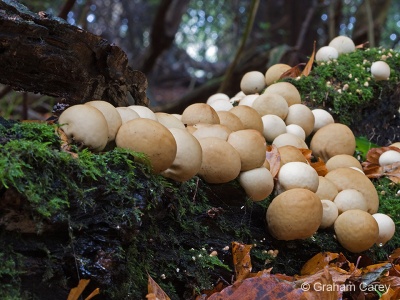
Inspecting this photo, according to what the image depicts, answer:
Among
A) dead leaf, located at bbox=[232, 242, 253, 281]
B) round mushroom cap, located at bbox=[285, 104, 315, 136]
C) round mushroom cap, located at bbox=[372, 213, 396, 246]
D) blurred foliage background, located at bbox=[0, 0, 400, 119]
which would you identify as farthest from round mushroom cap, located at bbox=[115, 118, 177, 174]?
blurred foliage background, located at bbox=[0, 0, 400, 119]

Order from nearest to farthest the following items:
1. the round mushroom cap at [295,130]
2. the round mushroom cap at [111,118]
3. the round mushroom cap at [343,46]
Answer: the round mushroom cap at [111,118] → the round mushroom cap at [295,130] → the round mushroom cap at [343,46]

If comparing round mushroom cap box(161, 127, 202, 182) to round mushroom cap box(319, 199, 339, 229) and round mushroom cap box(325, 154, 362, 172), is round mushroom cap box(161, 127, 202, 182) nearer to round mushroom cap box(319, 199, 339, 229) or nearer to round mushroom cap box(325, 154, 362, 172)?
round mushroom cap box(319, 199, 339, 229)

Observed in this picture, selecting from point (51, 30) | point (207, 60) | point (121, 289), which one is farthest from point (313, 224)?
point (207, 60)

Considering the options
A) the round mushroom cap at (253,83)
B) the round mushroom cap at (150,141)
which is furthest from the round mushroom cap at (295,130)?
the round mushroom cap at (150,141)

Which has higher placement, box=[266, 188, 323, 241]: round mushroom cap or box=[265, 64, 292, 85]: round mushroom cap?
box=[265, 64, 292, 85]: round mushroom cap

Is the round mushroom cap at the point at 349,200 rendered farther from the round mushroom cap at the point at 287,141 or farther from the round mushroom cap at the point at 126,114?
the round mushroom cap at the point at 126,114

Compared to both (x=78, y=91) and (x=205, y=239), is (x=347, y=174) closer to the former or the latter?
(x=205, y=239)
